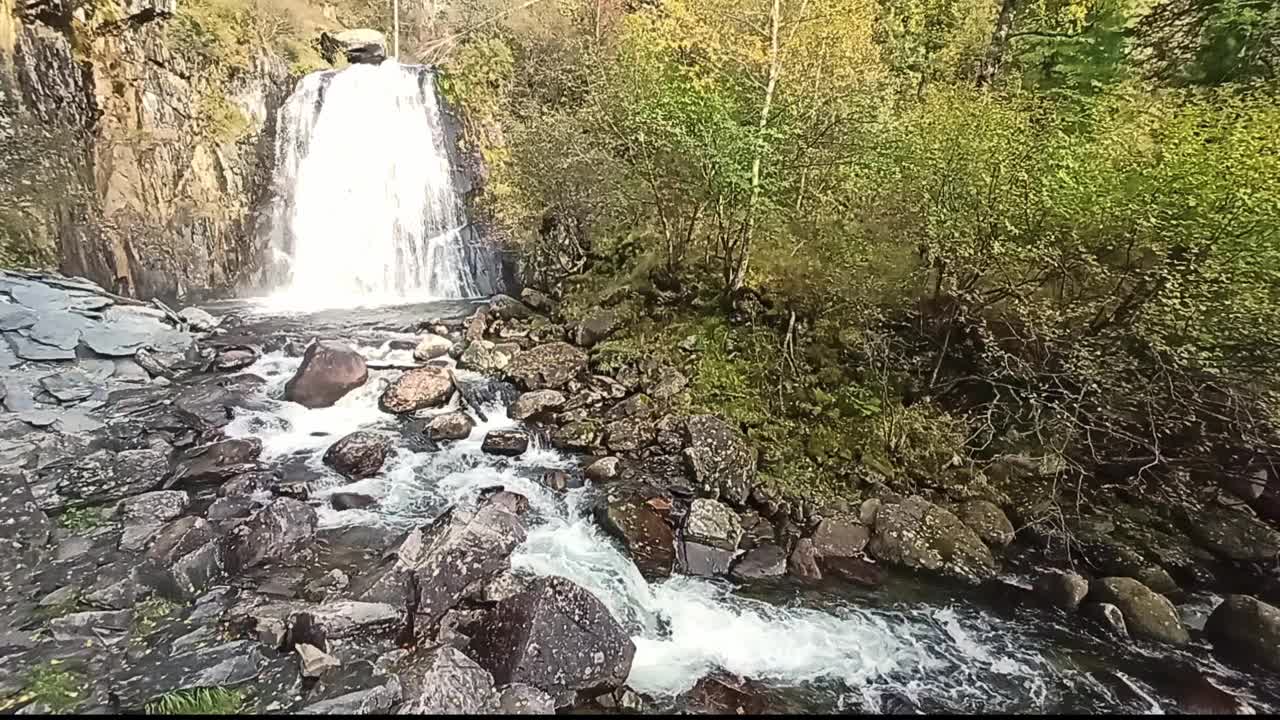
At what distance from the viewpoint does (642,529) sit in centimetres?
824

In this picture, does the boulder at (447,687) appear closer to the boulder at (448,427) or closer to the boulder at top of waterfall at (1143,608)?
the boulder at (448,427)

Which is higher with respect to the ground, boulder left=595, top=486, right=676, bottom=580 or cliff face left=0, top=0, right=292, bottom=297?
cliff face left=0, top=0, right=292, bottom=297

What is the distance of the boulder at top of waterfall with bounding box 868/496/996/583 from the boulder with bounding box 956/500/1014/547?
0.55 ft

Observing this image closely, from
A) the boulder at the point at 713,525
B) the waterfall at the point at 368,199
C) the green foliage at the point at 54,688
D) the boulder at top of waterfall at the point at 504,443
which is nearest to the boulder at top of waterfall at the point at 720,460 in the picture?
the boulder at the point at 713,525

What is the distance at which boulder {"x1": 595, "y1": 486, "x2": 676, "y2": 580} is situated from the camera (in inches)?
309

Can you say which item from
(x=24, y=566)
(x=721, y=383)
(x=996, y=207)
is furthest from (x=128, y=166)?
(x=996, y=207)

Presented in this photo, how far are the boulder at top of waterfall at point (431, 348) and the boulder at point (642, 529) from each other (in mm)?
5892

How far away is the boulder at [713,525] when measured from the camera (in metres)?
8.15

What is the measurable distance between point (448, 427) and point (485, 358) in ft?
8.61

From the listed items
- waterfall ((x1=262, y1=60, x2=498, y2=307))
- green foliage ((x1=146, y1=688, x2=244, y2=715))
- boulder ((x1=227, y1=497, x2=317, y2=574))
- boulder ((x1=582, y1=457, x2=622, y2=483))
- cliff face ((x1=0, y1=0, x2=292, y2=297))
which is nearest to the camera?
green foliage ((x1=146, y1=688, x2=244, y2=715))

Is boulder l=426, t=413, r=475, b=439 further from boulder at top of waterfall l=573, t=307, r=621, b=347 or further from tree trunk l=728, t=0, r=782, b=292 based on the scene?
tree trunk l=728, t=0, r=782, b=292

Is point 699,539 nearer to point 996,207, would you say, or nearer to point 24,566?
point 996,207

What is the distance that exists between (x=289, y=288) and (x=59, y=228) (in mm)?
4641

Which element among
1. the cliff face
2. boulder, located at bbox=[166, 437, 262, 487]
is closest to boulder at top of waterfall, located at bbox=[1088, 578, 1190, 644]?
boulder, located at bbox=[166, 437, 262, 487]
